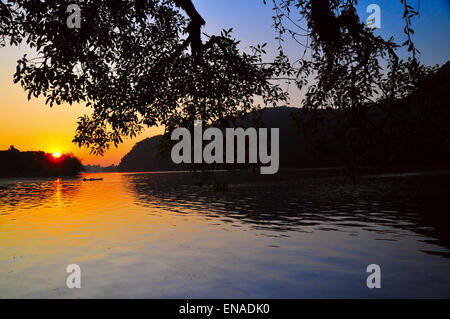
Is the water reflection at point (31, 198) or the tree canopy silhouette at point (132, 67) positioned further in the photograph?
the water reflection at point (31, 198)

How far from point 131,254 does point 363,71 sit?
63.3 feet

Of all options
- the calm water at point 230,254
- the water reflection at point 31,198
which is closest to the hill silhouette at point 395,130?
the calm water at point 230,254

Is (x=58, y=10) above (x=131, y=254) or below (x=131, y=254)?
above

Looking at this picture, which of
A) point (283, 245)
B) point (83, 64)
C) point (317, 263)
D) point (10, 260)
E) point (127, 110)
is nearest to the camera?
point (83, 64)

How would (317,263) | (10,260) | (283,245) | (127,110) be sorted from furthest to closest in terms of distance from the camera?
(283,245) < (10,260) < (317,263) < (127,110)

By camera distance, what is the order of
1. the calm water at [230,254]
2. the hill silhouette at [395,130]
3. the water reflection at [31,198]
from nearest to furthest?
1. the hill silhouette at [395,130]
2. the calm water at [230,254]
3. the water reflection at [31,198]

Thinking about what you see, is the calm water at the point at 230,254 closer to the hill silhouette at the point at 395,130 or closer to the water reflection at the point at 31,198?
the hill silhouette at the point at 395,130

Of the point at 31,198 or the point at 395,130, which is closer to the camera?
the point at 395,130

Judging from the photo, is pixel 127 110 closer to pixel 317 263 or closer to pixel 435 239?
pixel 317 263

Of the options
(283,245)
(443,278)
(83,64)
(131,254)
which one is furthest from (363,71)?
(131,254)

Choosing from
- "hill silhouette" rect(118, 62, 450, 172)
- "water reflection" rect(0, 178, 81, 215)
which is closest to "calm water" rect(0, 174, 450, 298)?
"hill silhouette" rect(118, 62, 450, 172)

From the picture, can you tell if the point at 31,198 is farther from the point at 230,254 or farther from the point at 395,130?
the point at 395,130

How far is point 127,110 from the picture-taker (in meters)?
13.9

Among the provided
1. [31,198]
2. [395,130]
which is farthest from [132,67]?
[31,198]
